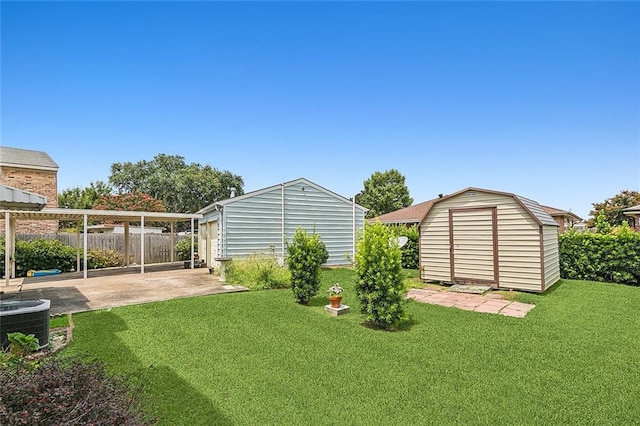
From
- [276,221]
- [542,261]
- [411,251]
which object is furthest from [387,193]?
[542,261]

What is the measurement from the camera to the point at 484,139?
48.4ft

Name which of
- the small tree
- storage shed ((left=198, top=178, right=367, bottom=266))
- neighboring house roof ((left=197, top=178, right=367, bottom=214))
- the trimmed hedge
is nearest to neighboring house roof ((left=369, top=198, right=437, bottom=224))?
storage shed ((left=198, top=178, right=367, bottom=266))

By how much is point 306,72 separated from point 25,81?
319 inches

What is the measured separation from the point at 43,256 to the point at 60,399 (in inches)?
692

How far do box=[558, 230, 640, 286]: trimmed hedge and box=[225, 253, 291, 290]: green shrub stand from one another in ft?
33.0

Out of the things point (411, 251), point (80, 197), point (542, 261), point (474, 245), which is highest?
point (80, 197)

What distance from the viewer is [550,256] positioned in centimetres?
969

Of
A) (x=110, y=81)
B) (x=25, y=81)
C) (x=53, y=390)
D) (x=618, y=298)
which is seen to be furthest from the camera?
(x=110, y=81)

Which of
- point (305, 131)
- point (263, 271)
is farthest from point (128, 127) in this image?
point (263, 271)

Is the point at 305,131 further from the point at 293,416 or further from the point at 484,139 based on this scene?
the point at 293,416

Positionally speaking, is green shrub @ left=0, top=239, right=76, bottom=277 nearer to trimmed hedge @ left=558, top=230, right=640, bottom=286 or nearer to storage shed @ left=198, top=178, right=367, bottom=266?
storage shed @ left=198, top=178, right=367, bottom=266

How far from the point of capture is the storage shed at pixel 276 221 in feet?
43.5

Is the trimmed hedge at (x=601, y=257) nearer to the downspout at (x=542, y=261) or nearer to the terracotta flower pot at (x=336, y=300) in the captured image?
the downspout at (x=542, y=261)

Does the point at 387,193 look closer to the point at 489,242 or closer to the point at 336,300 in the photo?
the point at 489,242
